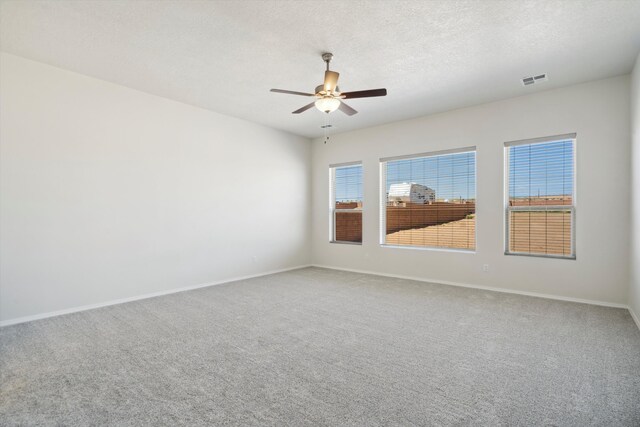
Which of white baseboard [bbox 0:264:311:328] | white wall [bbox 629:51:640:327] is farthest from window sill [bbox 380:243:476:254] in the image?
white baseboard [bbox 0:264:311:328]

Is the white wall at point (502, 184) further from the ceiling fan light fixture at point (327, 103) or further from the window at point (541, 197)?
the ceiling fan light fixture at point (327, 103)

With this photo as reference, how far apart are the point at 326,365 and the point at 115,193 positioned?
3.60 meters

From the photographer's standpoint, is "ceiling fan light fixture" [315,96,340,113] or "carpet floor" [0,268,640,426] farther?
"ceiling fan light fixture" [315,96,340,113]

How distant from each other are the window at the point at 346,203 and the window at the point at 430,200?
23.1 inches

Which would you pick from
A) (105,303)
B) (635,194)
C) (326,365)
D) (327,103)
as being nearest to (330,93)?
(327,103)

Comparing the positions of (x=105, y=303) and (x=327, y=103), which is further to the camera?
(x=105, y=303)

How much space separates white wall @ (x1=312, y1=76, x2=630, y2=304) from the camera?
4.00 meters

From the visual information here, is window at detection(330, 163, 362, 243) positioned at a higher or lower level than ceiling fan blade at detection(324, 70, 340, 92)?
lower

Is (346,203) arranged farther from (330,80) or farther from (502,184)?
(330,80)

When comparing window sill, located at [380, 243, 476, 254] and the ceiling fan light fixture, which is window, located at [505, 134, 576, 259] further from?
the ceiling fan light fixture

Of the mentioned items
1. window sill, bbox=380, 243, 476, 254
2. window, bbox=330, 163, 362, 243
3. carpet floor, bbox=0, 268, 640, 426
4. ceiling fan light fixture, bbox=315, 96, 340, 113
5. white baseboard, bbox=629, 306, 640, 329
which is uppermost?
ceiling fan light fixture, bbox=315, 96, 340, 113

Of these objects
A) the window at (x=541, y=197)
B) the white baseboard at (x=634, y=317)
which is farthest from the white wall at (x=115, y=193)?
the white baseboard at (x=634, y=317)

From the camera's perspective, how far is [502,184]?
15.9 ft

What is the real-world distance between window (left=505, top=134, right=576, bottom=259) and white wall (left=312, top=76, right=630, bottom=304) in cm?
15
